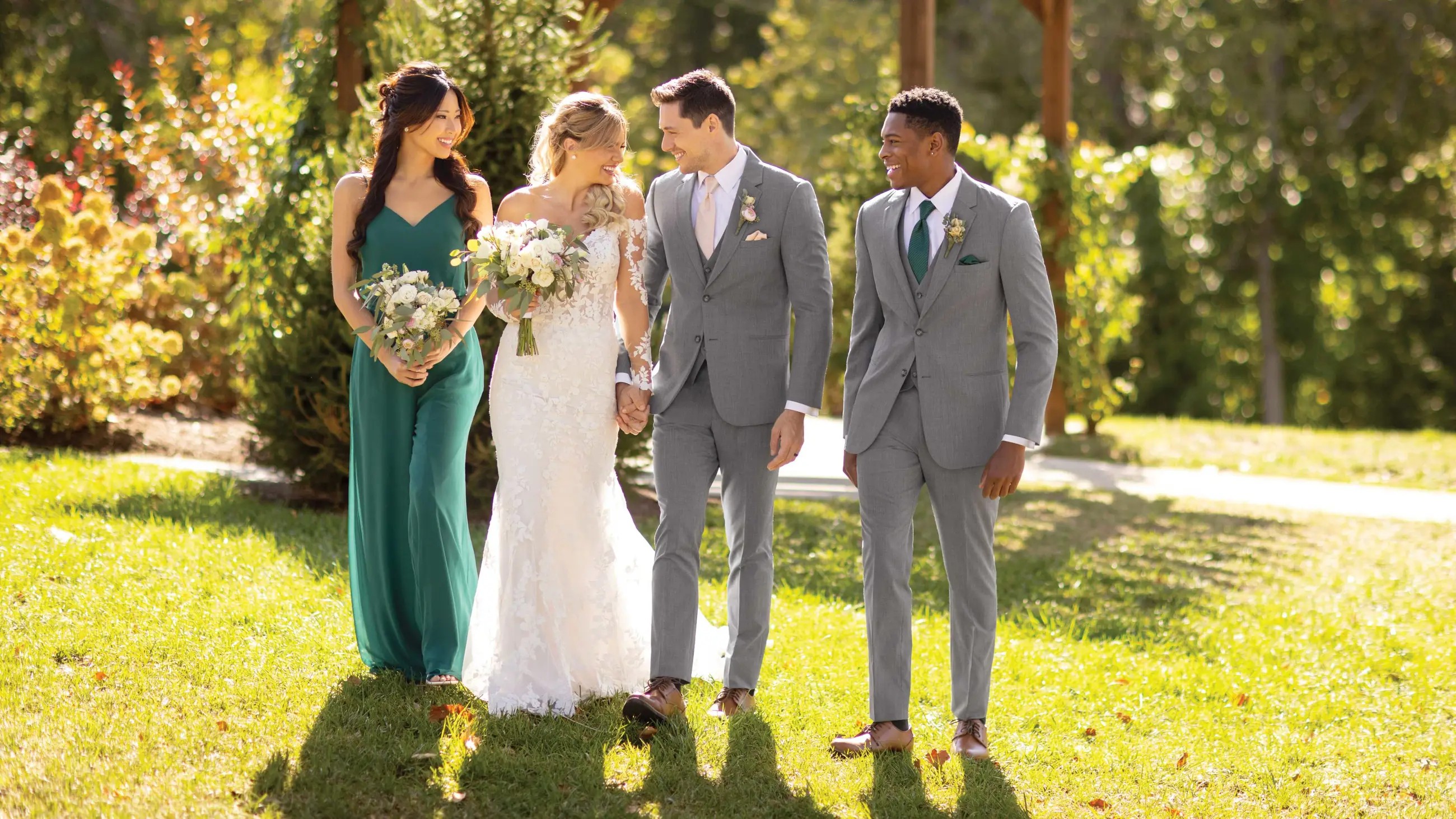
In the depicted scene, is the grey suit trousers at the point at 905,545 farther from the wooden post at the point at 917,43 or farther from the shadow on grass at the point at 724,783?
the wooden post at the point at 917,43

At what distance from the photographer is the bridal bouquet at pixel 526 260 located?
446cm

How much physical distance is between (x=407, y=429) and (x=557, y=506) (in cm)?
69

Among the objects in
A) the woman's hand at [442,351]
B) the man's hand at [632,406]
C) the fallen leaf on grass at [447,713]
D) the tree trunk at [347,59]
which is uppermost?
the tree trunk at [347,59]

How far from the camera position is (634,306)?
4.84 m

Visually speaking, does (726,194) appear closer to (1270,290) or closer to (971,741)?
(971,741)

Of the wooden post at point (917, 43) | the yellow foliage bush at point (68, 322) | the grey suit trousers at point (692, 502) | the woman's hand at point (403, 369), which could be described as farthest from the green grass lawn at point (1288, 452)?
the woman's hand at point (403, 369)

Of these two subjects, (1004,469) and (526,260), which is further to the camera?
(526,260)

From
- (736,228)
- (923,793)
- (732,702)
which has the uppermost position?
(736,228)

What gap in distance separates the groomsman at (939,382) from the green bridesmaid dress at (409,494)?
1.50 m

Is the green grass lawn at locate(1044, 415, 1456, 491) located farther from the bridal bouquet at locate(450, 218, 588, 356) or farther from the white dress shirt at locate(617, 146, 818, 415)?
the bridal bouquet at locate(450, 218, 588, 356)

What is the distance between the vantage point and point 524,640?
472 cm

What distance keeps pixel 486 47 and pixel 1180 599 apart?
501 centimetres

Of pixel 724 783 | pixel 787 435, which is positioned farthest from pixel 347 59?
pixel 724 783

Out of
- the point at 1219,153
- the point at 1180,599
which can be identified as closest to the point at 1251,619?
the point at 1180,599
